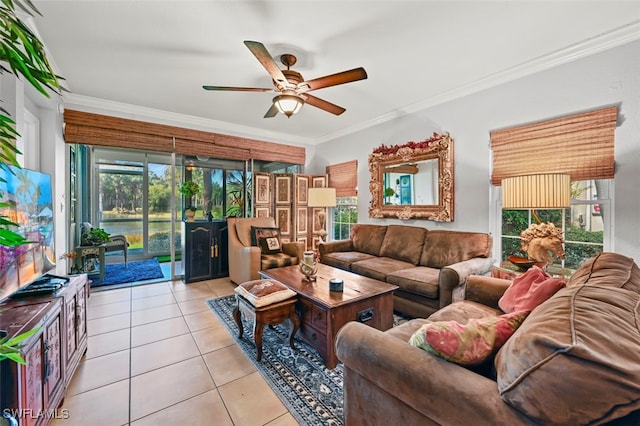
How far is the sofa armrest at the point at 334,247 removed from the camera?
13.7 ft

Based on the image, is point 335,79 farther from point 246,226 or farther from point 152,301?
point 152,301

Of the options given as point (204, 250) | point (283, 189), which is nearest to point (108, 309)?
point (204, 250)

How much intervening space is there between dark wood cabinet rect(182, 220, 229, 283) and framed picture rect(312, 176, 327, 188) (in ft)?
6.09

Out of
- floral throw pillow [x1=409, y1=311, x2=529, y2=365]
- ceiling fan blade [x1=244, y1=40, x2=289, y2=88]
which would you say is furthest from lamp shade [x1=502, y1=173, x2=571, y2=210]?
ceiling fan blade [x1=244, y1=40, x2=289, y2=88]

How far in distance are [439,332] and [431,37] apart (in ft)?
7.83

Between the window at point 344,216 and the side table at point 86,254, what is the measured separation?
389cm

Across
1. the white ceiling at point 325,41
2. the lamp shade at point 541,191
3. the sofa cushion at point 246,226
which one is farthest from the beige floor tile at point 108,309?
the lamp shade at point 541,191

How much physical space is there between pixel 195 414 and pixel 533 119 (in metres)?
3.78

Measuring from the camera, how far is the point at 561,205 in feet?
6.81

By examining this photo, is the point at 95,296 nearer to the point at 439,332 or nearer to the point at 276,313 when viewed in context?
the point at 276,313

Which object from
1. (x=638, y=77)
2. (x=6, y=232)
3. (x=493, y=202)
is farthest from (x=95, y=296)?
(x=638, y=77)

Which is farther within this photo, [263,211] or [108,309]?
[263,211]

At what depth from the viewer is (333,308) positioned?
196 cm

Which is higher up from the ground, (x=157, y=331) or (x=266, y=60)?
(x=266, y=60)
